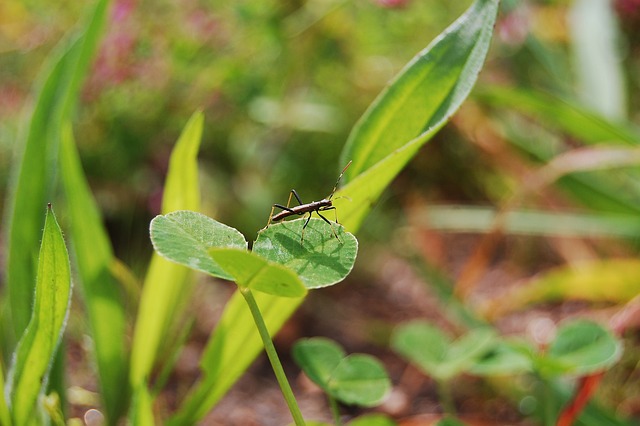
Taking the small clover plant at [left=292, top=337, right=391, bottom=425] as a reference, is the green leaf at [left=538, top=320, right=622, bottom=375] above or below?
above

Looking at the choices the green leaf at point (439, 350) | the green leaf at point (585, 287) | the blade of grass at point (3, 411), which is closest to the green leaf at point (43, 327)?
the blade of grass at point (3, 411)

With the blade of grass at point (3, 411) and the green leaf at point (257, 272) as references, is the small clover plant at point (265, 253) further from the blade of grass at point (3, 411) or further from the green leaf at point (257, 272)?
the blade of grass at point (3, 411)

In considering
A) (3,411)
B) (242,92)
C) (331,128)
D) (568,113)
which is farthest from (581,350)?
(331,128)

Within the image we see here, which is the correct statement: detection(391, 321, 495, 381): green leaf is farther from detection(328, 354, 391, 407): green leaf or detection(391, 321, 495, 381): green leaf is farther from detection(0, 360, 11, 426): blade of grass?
detection(0, 360, 11, 426): blade of grass

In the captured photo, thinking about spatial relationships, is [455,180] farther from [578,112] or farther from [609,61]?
[578,112]

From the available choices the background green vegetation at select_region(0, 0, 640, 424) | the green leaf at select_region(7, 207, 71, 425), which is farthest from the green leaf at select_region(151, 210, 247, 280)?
the background green vegetation at select_region(0, 0, 640, 424)

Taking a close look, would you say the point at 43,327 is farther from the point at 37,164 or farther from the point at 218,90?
the point at 218,90

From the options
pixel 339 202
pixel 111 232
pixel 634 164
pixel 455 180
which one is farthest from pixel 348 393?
pixel 455 180
